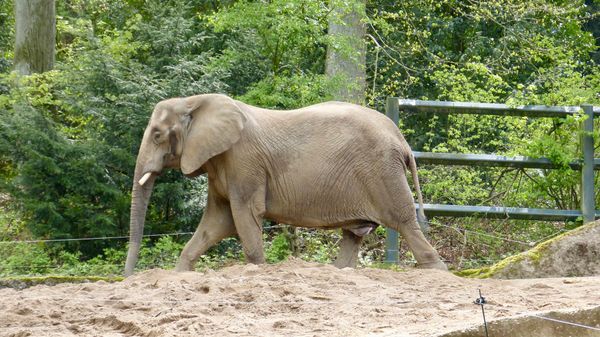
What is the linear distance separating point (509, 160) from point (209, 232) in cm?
443

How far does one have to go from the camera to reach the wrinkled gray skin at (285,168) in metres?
11.9

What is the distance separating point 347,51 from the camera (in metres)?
17.0

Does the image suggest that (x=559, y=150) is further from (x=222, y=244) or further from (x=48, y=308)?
(x=48, y=308)

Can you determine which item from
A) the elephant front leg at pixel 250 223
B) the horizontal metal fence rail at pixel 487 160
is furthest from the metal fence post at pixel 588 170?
the elephant front leg at pixel 250 223

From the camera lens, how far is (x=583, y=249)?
37.2 feet

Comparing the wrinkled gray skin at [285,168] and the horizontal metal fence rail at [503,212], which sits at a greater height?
the wrinkled gray skin at [285,168]

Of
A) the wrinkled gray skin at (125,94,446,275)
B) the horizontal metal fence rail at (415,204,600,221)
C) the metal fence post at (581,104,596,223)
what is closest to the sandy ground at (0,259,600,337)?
the wrinkled gray skin at (125,94,446,275)

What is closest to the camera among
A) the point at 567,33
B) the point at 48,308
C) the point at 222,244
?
the point at 48,308

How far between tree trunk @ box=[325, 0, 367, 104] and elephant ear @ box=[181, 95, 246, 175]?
4562 mm

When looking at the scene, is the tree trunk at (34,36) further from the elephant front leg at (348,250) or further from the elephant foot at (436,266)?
the elephant foot at (436,266)

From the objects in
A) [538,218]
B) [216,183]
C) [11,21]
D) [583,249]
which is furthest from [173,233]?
[11,21]

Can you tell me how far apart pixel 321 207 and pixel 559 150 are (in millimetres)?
4015

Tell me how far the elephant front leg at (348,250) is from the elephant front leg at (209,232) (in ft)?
3.73

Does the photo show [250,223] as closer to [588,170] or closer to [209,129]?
[209,129]
